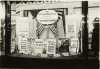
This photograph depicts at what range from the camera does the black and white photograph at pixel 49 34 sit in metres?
3.22

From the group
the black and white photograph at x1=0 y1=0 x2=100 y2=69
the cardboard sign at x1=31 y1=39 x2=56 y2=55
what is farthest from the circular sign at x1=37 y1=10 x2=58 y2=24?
the cardboard sign at x1=31 y1=39 x2=56 y2=55

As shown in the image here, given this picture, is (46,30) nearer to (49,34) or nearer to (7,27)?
(49,34)

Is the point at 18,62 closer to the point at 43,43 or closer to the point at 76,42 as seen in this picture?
the point at 43,43

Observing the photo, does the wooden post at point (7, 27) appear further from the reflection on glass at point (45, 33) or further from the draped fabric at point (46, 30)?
the draped fabric at point (46, 30)

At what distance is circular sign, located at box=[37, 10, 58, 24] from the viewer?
10.8 feet

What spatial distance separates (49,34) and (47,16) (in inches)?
10.8

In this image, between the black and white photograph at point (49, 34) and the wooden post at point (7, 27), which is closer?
the black and white photograph at point (49, 34)

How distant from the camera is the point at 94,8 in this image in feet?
10.6

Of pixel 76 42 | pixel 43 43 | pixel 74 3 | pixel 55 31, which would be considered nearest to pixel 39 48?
pixel 43 43

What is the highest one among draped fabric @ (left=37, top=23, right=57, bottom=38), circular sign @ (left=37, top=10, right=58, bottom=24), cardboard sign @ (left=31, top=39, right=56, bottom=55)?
circular sign @ (left=37, top=10, right=58, bottom=24)

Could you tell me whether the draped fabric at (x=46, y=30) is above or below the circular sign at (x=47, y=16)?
below

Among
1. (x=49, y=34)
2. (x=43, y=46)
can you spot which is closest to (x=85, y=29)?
(x=49, y=34)

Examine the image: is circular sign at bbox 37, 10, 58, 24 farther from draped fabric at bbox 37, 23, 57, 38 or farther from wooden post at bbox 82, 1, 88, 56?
wooden post at bbox 82, 1, 88, 56

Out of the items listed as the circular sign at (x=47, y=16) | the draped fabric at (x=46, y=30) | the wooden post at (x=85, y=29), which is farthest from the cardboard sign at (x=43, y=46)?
the wooden post at (x=85, y=29)
